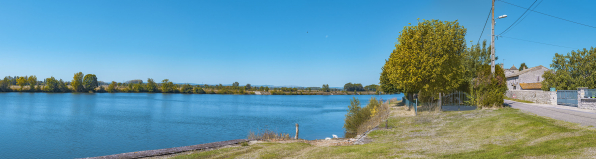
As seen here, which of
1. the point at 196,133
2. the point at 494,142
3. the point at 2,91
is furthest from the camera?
the point at 2,91

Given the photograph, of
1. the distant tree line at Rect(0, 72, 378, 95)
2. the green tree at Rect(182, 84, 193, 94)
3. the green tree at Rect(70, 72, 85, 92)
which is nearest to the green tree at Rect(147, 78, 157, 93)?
the distant tree line at Rect(0, 72, 378, 95)

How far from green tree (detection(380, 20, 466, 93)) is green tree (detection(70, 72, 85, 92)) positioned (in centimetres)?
14750

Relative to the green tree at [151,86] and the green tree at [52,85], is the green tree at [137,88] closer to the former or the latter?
the green tree at [151,86]

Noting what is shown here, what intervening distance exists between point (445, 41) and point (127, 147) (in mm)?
26200

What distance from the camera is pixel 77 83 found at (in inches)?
5148

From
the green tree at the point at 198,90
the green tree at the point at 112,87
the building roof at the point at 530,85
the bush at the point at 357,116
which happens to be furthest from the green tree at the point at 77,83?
the building roof at the point at 530,85

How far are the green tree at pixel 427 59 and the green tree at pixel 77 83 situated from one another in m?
148

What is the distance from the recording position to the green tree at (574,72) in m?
38.2

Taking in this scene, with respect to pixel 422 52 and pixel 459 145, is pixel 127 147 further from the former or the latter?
pixel 422 52

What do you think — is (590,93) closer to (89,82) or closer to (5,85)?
(89,82)

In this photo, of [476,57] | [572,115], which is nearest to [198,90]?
[476,57]

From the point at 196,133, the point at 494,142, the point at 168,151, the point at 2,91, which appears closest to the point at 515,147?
the point at 494,142

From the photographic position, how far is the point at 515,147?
9.21m

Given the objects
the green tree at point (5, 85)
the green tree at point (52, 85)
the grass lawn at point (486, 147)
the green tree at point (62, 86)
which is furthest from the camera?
the green tree at point (62, 86)
